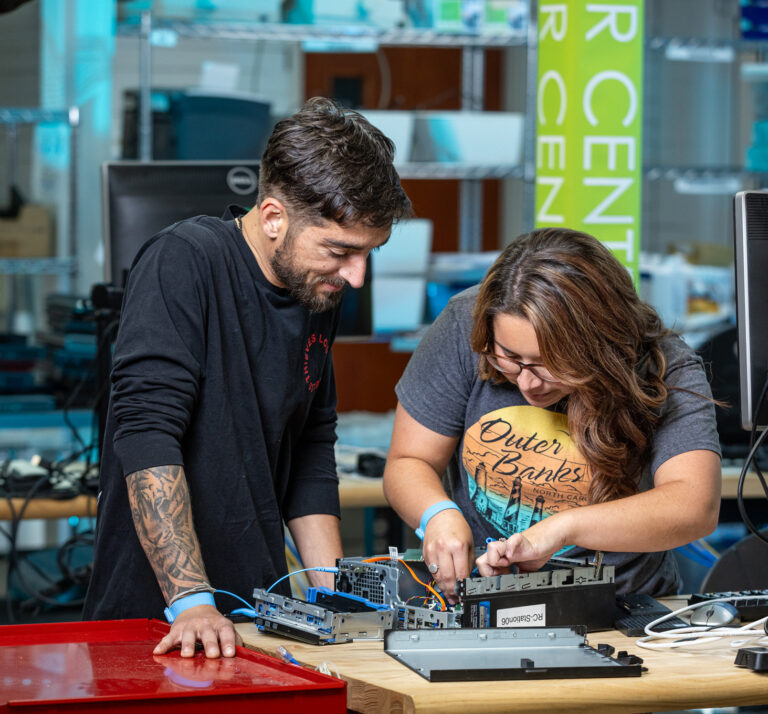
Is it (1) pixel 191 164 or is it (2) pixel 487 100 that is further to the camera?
(2) pixel 487 100

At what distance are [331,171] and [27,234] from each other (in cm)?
279

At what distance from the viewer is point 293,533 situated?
1889mm

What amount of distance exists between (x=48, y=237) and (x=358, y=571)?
114 inches

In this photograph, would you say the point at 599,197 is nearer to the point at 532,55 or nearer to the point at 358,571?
the point at 532,55

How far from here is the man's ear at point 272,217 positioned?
1594 millimetres

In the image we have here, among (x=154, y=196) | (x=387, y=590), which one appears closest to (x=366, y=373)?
(x=154, y=196)

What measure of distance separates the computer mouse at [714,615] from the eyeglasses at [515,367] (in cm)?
38

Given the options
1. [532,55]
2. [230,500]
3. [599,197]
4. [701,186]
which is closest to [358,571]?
[230,500]

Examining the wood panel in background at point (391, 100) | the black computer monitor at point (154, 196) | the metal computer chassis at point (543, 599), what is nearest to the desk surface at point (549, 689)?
the metal computer chassis at point (543, 599)

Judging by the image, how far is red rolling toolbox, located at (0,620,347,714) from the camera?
1116mm

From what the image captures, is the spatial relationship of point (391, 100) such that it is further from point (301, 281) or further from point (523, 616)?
point (523, 616)

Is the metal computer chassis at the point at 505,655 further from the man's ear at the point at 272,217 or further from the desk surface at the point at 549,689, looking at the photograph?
the man's ear at the point at 272,217

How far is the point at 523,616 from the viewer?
4.75 ft

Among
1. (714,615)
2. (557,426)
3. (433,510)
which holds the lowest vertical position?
(714,615)
